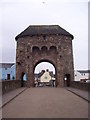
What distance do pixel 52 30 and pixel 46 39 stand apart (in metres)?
2.15

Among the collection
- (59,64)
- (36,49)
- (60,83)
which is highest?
(36,49)

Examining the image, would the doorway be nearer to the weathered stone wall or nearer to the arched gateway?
the arched gateway

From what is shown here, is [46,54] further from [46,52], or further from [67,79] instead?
[67,79]

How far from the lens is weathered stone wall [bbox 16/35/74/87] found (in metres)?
34.9

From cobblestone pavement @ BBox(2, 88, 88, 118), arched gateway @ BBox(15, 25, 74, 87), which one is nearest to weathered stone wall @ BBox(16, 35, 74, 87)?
arched gateway @ BBox(15, 25, 74, 87)

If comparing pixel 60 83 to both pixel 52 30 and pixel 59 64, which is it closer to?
pixel 59 64

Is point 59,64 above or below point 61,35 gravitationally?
below

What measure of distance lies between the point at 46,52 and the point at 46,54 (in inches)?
13.6

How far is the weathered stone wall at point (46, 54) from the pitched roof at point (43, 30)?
0.56 metres

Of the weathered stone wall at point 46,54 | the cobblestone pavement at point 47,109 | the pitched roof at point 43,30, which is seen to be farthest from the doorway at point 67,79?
the cobblestone pavement at point 47,109

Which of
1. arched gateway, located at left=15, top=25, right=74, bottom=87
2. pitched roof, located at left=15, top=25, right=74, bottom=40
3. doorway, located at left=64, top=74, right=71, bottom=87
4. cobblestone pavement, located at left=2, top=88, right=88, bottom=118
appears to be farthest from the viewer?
doorway, located at left=64, top=74, right=71, bottom=87

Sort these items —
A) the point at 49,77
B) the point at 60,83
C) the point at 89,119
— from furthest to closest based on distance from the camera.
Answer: the point at 49,77, the point at 60,83, the point at 89,119

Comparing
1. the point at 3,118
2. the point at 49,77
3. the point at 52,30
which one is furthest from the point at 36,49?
the point at 49,77

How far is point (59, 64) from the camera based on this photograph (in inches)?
1371
